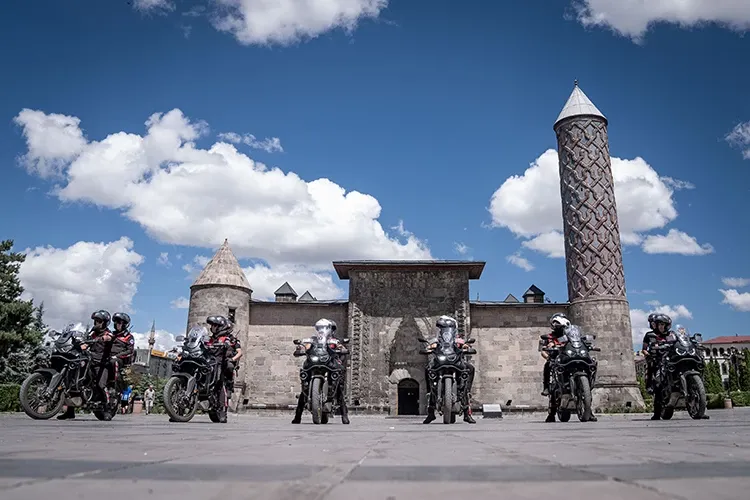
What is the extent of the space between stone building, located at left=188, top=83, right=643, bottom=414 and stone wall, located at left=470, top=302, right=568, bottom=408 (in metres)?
0.05

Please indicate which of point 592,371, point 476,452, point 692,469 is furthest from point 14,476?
point 592,371

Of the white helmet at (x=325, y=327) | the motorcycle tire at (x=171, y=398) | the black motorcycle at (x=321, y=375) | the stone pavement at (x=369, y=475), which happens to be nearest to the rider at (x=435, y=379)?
the black motorcycle at (x=321, y=375)

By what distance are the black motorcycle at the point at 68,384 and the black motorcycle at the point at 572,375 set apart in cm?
917

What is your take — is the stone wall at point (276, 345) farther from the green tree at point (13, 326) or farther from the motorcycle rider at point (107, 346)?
the motorcycle rider at point (107, 346)

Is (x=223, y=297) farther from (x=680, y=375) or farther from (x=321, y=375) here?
(x=680, y=375)

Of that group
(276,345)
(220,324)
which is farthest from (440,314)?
(220,324)

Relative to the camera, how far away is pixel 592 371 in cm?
1142

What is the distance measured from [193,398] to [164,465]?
803cm

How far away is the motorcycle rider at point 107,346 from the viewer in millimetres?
10781

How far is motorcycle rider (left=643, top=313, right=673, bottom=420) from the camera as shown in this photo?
1121 centimetres

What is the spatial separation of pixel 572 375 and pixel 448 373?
256 centimetres

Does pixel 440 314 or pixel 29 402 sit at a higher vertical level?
pixel 440 314

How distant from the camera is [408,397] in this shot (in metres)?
29.3

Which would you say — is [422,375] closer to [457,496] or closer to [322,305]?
[322,305]
